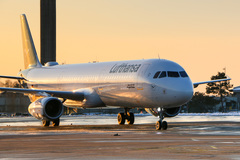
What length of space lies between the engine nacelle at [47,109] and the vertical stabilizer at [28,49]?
1179 cm

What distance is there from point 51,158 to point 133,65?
20.1m

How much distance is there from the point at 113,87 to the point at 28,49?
49.6 feet

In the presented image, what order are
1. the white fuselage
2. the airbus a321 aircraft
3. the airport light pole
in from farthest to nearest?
1. the airport light pole
2. the airbus a321 aircraft
3. the white fuselage

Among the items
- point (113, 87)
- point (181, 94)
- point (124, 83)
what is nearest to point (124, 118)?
point (113, 87)

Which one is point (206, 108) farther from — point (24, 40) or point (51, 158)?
point (51, 158)

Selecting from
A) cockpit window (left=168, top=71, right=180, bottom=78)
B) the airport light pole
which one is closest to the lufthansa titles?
cockpit window (left=168, top=71, right=180, bottom=78)

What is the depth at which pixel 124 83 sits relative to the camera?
32375 mm

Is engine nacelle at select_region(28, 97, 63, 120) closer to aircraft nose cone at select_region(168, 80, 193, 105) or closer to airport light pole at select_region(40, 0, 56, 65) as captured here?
aircraft nose cone at select_region(168, 80, 193, 105)

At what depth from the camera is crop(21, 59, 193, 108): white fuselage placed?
29.1 m

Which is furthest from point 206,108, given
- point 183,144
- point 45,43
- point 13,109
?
point 183,144

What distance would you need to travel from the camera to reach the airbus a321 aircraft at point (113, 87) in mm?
29281

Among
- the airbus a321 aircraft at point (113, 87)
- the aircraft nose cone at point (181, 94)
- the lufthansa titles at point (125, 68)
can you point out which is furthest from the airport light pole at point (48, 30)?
the aircraft nose cone at point (181, 94)

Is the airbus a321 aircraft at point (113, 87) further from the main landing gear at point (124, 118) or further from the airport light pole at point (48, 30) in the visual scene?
the airport light pole at point (48, 30)

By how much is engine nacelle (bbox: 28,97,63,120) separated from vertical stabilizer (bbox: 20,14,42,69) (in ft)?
38.7
